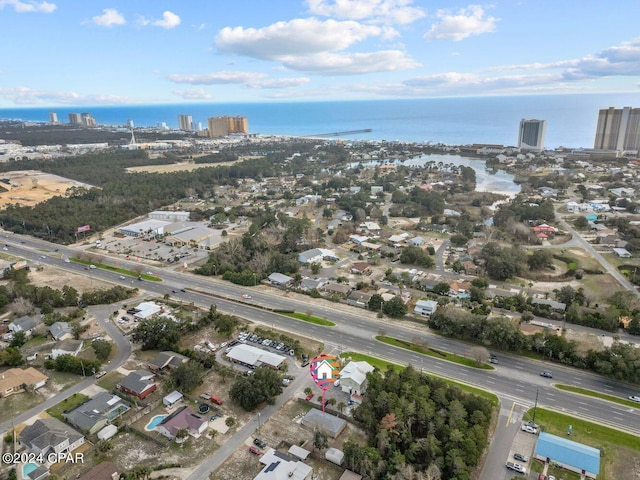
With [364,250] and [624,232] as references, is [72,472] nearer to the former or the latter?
[364,250]

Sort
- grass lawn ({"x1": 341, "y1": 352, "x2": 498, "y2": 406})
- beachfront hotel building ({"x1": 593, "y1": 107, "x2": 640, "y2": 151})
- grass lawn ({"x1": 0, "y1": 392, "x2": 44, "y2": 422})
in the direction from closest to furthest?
1. grass lawn ({"x1": 0, "y1": 392, "x2": 44, "y2": 422})
2. grass lawn ({"x1": 341, "y1": 352, "x2": 498, "y2": 406})
3. beachfront hotel building ({"x1": 593, "y1": 107, "x2": 640, "y2": 151})

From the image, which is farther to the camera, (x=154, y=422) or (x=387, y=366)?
(x=387, y=366)

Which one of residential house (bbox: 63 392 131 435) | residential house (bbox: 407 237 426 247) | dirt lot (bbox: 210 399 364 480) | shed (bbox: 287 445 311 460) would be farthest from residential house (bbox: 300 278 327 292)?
shed (bbox: 287 445 311 460)

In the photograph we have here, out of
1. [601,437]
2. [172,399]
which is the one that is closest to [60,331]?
[172,399]

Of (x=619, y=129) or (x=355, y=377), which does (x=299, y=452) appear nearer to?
(x=355, y=377)

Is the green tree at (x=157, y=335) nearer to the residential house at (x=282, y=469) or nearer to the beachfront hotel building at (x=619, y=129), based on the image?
the residential house at (x=282, y=469)

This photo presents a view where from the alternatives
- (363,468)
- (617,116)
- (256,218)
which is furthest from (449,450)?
(617,116)

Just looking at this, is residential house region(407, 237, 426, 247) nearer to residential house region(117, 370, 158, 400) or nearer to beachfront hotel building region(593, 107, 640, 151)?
residential house region(117, 370, 158, 400)
